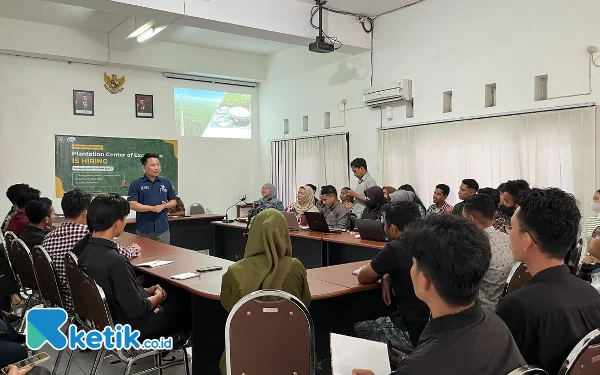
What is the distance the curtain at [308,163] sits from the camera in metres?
7.53

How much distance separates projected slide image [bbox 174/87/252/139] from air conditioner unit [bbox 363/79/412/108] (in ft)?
10.8

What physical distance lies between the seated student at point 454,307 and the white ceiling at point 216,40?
6.84 meters

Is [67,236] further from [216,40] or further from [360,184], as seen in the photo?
[216,40]

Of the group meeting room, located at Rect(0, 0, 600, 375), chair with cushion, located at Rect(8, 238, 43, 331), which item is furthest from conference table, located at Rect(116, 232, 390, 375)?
chair with cushion, located at Rect(8, 238, 43, 331)

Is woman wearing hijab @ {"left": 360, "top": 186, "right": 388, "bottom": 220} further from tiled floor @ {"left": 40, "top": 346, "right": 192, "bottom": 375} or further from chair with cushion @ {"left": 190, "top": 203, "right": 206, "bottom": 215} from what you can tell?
chair with cushion @ {"left": 190, "top": 203, "right": 206, "bottom": 215}

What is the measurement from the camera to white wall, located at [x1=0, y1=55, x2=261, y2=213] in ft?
23.3

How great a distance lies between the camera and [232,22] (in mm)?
5543

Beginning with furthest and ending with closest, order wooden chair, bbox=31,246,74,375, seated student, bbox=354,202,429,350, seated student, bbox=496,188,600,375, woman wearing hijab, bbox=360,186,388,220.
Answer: woman wearing hijab, bbox=360,186,388,220, wooden chair, bbox=31,246,74,375, seated student, bbox=354,202,429,350, seated student, bbox=496,188,600,375

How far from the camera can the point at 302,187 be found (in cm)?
662

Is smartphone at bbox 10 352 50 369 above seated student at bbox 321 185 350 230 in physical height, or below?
below

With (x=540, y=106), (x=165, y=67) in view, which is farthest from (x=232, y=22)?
(x=540, y=106)

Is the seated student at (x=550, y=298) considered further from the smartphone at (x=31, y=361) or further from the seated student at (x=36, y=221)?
the seated student at (x=36, y=221)

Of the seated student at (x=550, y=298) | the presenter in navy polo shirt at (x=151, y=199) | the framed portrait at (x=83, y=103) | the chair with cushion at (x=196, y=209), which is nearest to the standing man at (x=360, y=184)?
the presenter in navy polo shirt at (x=151, y=199)

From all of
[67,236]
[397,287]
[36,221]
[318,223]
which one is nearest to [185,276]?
[67,236]
